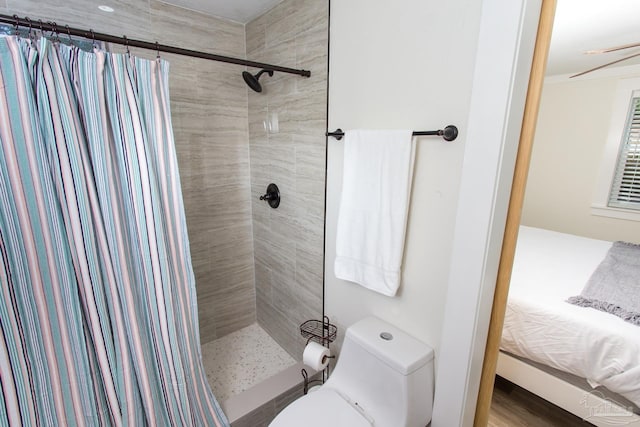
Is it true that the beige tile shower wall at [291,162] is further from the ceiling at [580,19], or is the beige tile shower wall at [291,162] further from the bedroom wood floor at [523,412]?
the bedroom wood floor at [523,412]

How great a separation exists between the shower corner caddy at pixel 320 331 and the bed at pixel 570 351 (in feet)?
3.39

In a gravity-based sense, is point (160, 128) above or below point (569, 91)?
below

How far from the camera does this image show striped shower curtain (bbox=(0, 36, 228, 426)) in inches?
37.4

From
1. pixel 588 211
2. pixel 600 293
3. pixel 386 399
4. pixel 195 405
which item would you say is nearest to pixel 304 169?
pixel 386 399

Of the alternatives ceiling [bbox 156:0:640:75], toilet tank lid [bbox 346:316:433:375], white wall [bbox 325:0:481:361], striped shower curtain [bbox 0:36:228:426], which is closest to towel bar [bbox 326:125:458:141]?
white wall [bbox 325:0:481:361]

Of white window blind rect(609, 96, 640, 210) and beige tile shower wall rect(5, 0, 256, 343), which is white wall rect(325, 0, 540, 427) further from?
white window blind rect(609, 96, 640, 210)

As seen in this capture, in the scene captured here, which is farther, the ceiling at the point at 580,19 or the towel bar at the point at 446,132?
the ceiling at the point at 580,19

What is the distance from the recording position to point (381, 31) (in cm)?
118

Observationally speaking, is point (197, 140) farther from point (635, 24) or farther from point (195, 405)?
point (635, 24)

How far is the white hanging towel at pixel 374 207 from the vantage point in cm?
114

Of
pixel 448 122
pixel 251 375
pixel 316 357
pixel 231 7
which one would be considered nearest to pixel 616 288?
pixel 448 122

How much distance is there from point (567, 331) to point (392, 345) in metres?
1.06

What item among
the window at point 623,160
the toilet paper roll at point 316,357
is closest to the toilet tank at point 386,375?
the toilet paper roll at point 316,357

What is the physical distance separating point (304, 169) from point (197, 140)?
770 mm
